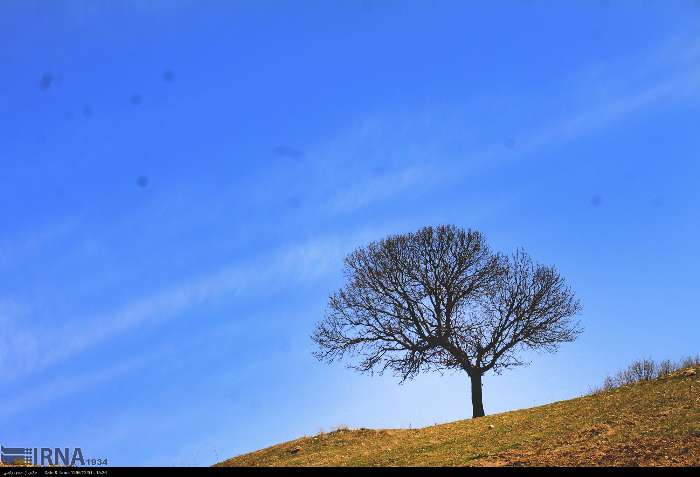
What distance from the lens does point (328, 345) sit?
144ft

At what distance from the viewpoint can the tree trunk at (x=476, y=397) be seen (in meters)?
41.5

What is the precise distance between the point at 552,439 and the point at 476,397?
14711mm

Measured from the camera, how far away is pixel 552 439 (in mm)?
27234

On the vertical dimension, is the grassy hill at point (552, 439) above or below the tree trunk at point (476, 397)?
below

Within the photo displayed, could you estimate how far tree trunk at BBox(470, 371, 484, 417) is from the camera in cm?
4145

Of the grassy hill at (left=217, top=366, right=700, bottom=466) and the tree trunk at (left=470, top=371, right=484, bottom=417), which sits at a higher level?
the tree trunk at (left=470, top=371, right=484, bottom=417)

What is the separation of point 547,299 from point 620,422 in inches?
622

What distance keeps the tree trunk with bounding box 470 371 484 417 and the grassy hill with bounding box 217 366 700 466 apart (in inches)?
186

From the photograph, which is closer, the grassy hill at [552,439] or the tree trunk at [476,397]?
the grassy hill at [552,439]

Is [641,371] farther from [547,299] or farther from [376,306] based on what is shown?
[376,306]

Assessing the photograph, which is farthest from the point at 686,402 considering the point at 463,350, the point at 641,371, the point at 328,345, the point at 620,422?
the point at 328,345

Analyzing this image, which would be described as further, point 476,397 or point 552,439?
point 476,397

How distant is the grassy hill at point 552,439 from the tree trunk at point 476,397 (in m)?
4.73
